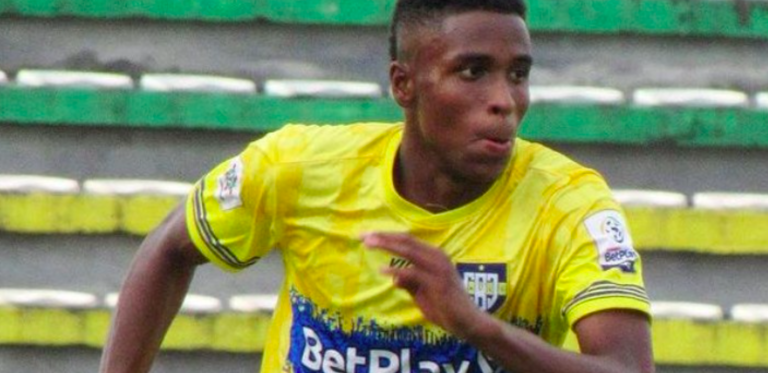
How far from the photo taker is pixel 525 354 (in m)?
3.63

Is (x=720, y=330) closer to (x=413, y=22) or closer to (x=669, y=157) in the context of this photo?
(x=669, y=157)

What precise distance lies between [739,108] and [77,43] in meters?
2.03

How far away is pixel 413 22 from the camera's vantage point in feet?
13.4

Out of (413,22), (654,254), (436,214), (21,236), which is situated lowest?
(21,236)

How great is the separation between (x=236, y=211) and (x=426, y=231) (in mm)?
407

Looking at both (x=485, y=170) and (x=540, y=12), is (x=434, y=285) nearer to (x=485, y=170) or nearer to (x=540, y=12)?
(x=485, y=170)

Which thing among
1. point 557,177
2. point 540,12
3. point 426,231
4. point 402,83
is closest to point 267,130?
point 540,12

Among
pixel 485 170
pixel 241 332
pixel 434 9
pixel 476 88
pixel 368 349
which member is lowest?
pixel 241 332

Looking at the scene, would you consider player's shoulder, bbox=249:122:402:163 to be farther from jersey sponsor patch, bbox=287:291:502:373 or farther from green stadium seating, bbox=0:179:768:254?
green stadium seating, bbox=0:179:768:254

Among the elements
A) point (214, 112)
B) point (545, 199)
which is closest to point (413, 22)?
point (545, 199)

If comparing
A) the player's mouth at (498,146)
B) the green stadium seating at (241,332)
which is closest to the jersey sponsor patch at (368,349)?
the player's mouth at (498,146)

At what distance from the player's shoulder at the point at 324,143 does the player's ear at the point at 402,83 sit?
9 cm

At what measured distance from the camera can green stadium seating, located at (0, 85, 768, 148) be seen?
20.6ft

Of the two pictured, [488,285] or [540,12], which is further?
[540,12]
